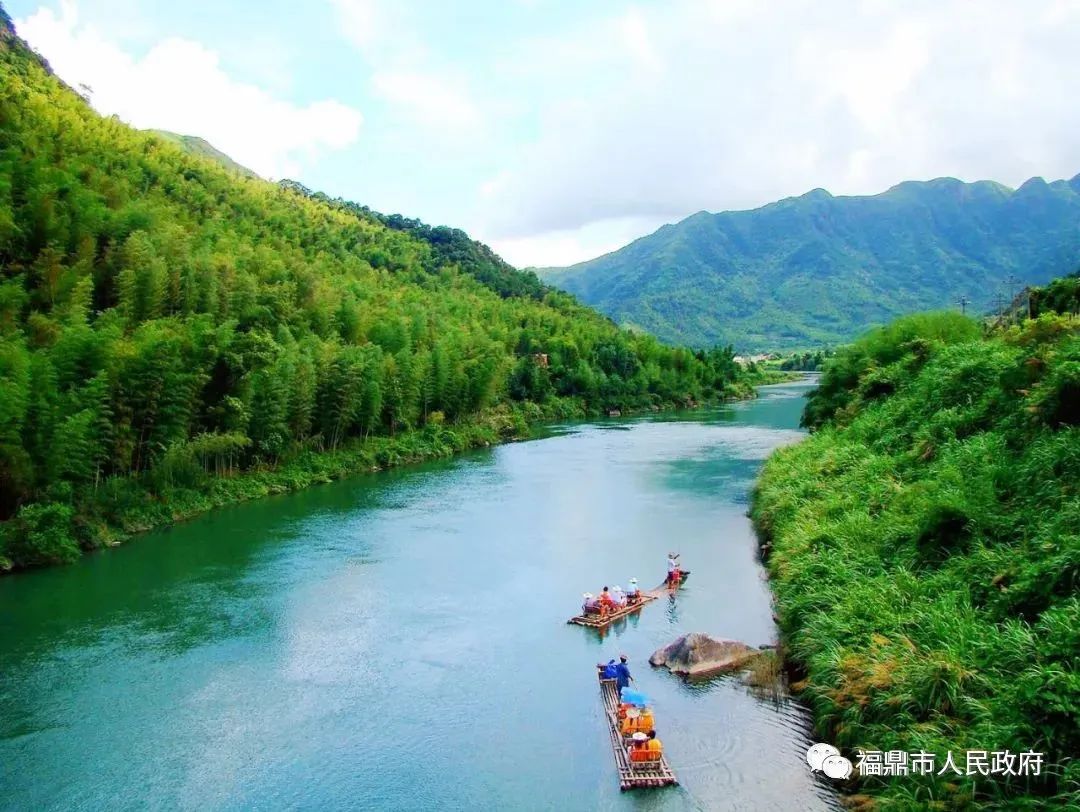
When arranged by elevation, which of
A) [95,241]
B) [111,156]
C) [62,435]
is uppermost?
[111,156]

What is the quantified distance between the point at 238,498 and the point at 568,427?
31015 mm

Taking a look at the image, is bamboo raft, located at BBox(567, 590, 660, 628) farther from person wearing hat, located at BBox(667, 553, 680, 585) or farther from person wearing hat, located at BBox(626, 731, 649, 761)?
person wearing hat, located at BBox(626, 731, 649, 761)

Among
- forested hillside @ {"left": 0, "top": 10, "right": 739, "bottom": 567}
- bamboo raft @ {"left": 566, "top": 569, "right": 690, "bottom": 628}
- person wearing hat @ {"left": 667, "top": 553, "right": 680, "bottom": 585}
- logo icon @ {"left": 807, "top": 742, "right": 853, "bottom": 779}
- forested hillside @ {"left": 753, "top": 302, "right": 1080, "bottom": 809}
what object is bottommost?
A: logo icon @ {"left": 807, "top": 742, "right": 853, "bottom": 779}

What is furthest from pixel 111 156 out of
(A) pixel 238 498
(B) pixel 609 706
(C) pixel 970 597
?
(C) pixel 970 597

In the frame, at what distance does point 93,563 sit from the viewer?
21281 mm

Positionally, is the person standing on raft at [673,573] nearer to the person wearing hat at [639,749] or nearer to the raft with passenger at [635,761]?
the raft with passenger at [635,761]

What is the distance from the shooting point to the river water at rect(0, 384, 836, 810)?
10820mm

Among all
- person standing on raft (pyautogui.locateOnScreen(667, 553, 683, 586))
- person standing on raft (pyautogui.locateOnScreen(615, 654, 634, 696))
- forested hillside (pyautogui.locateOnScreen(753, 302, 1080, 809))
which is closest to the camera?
forested hillside (pyautogui.locateOnScreen(753, 302, 1080, 809))

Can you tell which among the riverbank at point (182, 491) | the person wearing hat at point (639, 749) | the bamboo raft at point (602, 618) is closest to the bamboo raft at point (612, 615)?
the bamboo raft at point (602, 618)

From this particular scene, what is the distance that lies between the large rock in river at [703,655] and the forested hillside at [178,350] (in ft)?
55.9

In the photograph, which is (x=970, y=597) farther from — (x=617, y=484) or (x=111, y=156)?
(x=111, y=156)

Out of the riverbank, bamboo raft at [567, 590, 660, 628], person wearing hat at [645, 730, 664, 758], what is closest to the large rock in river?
bamboo raft at [567, 590, 660, 628]

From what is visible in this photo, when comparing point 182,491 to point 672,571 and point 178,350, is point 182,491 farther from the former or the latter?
point 672,571

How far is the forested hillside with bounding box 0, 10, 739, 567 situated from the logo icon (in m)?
20.0
